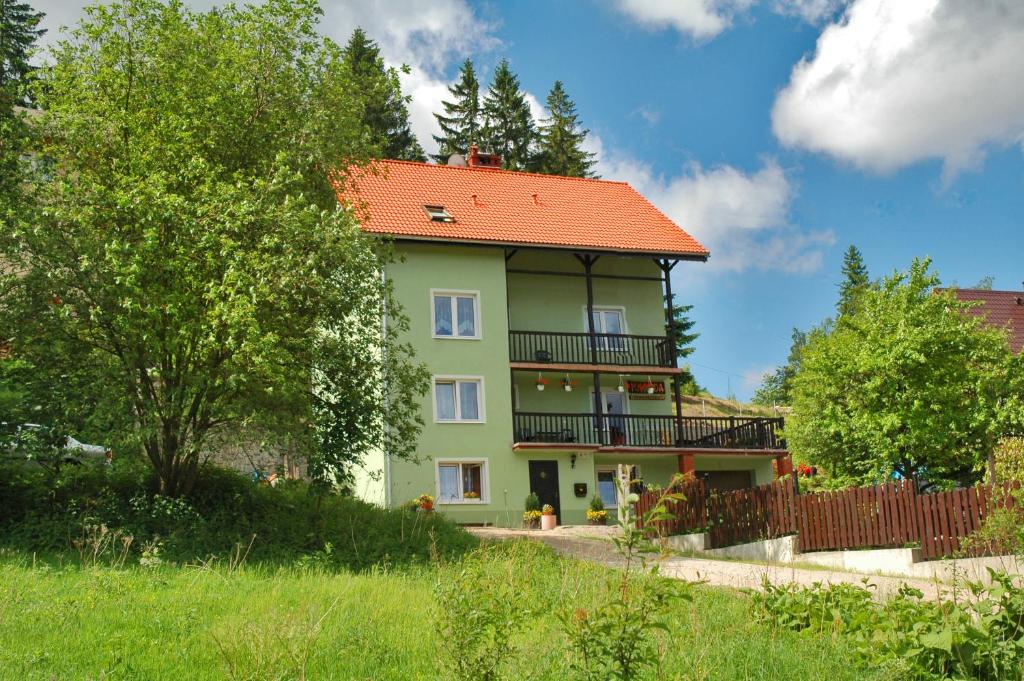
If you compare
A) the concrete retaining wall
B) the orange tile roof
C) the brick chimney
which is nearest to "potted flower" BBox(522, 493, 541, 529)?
the concrete retaining wall

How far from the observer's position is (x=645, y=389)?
33.8m

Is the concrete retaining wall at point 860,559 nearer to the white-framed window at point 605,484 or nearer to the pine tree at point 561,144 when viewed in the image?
the white-framed window at point 605,484

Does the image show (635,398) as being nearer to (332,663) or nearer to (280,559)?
(280,559)

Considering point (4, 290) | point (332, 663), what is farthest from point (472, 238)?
point (332, 663)

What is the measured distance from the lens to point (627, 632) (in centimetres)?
657

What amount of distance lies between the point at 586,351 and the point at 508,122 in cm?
2535

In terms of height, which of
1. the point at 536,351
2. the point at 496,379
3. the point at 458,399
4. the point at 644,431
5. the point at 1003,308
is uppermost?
the point at 1003,308

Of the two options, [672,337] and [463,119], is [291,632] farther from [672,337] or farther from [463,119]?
[463,119]

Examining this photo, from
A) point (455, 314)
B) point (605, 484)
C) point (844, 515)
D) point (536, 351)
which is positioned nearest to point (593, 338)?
point (536, 351)

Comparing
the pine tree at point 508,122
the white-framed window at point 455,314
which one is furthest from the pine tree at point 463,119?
the white-framed window at point 455,314

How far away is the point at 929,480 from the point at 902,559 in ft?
47.0

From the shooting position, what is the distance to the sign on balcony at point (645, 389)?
111ft

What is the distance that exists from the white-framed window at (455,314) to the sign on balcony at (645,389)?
5555 mm

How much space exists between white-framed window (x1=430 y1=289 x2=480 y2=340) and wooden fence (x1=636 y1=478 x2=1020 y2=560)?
9.48 metres
